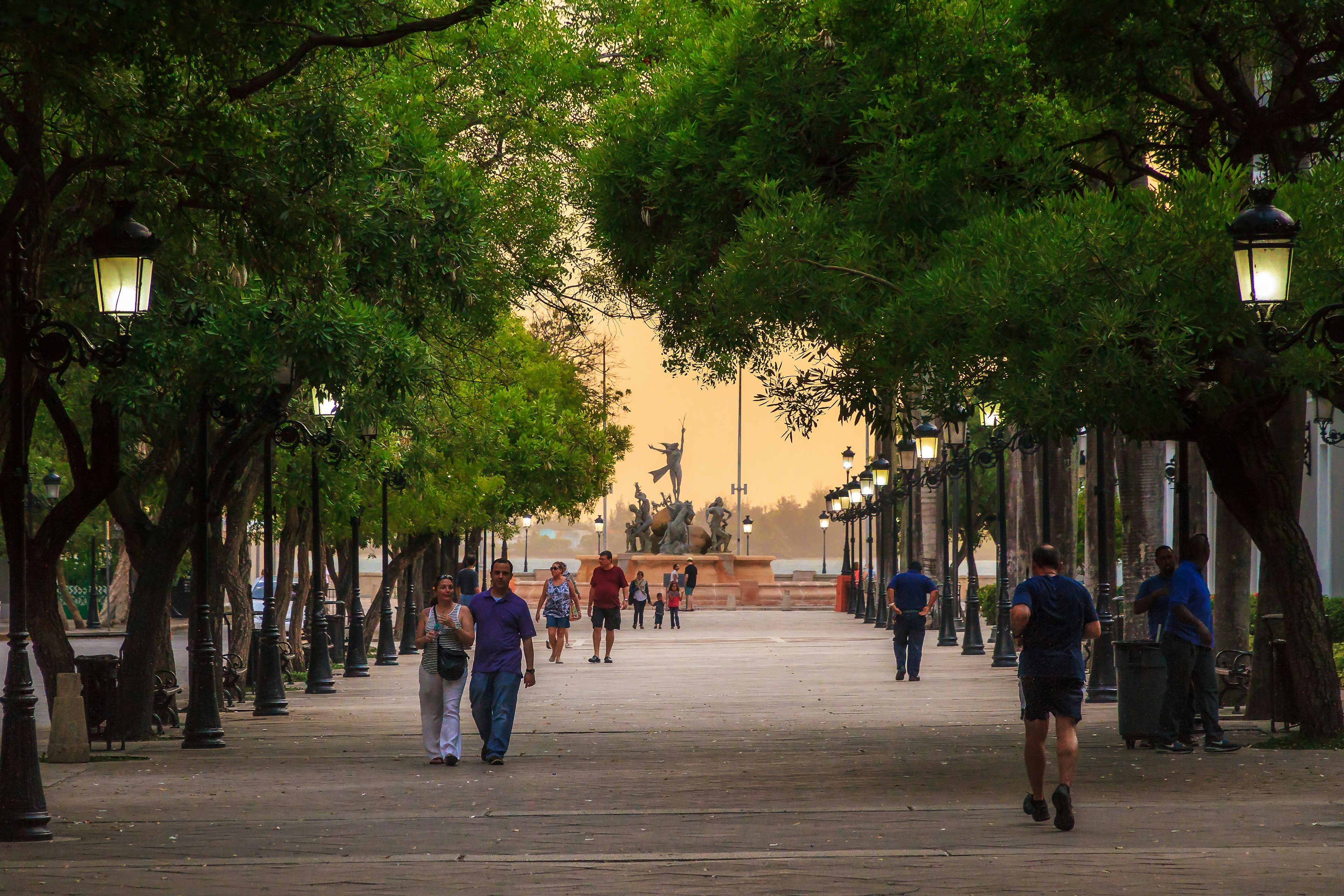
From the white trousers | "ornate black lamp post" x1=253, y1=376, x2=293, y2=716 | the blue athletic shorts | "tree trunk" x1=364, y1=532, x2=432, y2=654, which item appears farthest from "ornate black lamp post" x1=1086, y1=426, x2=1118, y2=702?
"tree trunk" x1=364, y1=532, x2=432, y2=654

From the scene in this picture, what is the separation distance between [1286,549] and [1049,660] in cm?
482

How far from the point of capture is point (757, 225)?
44.2ft

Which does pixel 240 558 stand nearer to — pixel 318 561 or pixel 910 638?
pixel 318 561

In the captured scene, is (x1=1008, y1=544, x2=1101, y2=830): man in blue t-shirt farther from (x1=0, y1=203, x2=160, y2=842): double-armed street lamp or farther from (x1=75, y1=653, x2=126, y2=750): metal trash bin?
(x1=75, y1=653, x2=126, y2=750): metal trash bin

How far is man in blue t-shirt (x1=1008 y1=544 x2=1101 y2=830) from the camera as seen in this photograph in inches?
416

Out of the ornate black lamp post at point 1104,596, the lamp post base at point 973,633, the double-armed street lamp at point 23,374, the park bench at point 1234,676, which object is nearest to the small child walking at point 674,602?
the lamp post base at point 973,633

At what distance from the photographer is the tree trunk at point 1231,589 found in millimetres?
19547

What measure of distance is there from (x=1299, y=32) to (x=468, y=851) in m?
9.35

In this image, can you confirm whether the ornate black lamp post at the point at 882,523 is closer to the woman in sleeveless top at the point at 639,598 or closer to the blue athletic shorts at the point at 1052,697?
the woman in sleeveless top at the point at 639,598

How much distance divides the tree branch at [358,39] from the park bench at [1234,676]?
10.9m

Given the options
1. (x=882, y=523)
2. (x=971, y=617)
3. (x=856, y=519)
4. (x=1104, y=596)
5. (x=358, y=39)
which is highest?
(x=358, y=39)

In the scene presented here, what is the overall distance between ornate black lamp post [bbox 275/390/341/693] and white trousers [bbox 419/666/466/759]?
542 centimetres

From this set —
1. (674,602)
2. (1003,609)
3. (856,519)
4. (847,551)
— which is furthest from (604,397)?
(1003,609)

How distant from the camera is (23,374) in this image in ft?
38.8
